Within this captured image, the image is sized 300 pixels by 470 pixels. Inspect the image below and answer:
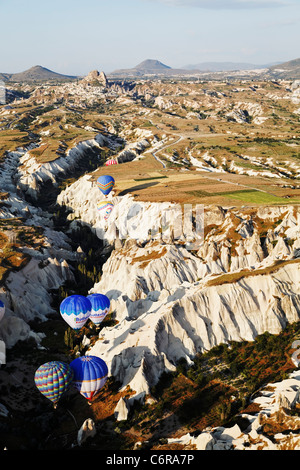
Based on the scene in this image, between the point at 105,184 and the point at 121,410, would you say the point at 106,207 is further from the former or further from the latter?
the point at 121,410

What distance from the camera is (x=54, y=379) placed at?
1753 inches

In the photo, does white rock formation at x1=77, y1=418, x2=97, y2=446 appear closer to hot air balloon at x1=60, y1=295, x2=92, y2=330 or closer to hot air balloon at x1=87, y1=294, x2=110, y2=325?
hot air balloon at x1=60, y1=295, x2=92, y2=330

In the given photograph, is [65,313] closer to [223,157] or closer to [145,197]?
[145,197]

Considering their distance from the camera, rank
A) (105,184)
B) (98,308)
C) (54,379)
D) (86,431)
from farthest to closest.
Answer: (105,184) → (98,308) → (54,379) → (86,431)

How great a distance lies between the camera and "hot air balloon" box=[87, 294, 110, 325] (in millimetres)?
62906

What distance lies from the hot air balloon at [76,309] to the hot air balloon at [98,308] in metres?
1.68

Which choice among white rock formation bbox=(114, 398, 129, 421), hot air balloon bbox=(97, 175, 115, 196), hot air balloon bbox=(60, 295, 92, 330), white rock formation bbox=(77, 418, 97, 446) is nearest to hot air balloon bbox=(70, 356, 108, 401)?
white rock formation bbox=(114, 398, 129, 421)

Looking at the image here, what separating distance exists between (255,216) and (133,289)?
1377 inches

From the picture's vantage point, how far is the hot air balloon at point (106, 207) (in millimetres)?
108312

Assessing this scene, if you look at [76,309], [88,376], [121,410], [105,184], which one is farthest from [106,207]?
[121,410]

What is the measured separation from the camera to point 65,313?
198ft

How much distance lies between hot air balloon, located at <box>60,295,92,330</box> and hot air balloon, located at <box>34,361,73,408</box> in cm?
1464

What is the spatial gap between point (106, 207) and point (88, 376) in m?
67.7
